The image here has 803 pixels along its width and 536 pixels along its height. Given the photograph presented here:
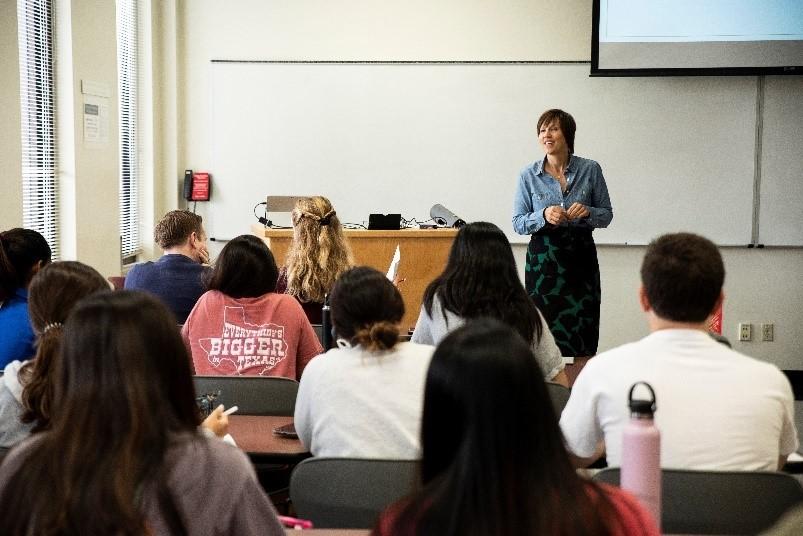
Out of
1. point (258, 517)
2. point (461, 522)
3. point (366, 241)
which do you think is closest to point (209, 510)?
point (258, 517)

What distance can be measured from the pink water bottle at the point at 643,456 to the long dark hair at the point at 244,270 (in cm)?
201

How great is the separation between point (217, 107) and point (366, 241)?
Result: 6.36 ft

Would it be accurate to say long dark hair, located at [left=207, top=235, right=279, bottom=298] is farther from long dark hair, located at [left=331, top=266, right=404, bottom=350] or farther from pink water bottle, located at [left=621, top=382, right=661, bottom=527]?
pink water bottle, located at [left=621, top=382, right=661, bottom=527]

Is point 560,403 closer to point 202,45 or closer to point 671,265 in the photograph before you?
point 671,265

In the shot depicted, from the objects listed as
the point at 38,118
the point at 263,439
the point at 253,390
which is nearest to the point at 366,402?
the point at 263,439

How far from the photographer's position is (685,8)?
644 centimetres

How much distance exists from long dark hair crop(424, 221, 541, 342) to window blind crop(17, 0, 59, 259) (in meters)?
2.61

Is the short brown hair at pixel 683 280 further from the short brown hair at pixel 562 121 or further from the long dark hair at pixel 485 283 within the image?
the short brown hair at pixel 562 121

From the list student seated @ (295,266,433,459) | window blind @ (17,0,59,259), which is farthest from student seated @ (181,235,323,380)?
window blind @ (17,0,59,259)

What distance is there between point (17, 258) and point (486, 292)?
5.28ft

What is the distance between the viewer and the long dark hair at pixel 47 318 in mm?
2182

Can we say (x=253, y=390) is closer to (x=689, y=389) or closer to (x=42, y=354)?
(x=42, y=354)

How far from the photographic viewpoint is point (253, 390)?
3072 mm

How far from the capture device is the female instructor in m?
5.00
